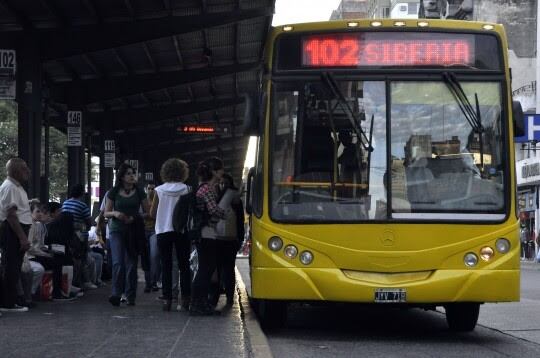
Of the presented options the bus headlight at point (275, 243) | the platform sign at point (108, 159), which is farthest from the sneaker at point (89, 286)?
the platform sign at point (108, 159)

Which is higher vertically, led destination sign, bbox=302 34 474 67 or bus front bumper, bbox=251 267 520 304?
led destination sign, bbox=302 34 474 67

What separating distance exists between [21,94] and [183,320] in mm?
12233

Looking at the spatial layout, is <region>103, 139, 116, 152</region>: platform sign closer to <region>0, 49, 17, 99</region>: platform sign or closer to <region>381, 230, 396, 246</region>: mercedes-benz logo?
<region>0, 49, 17, 99</region>: platform sign

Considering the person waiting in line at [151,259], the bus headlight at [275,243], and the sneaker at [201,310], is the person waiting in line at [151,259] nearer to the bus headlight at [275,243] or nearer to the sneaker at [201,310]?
the sneaker at [201,310]

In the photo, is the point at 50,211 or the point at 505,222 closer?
the point at 505,222

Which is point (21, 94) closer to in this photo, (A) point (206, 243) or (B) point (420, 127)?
(A) point (206, 243)

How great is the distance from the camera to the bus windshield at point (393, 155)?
10.1 meters

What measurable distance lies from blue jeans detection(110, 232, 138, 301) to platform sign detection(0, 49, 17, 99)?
5752 mm

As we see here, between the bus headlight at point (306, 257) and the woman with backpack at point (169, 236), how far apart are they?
8.61 ft

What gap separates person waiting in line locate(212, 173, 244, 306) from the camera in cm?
1246

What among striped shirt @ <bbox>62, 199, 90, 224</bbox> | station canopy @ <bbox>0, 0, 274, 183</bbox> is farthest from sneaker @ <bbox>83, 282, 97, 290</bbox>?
station canopy @ <bbox>0, 0, 274, 183</bbox>

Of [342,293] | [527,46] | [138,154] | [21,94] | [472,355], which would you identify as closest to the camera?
[472,355]

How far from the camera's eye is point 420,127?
1018 cm

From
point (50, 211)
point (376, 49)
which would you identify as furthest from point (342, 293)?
point (50, 211)
